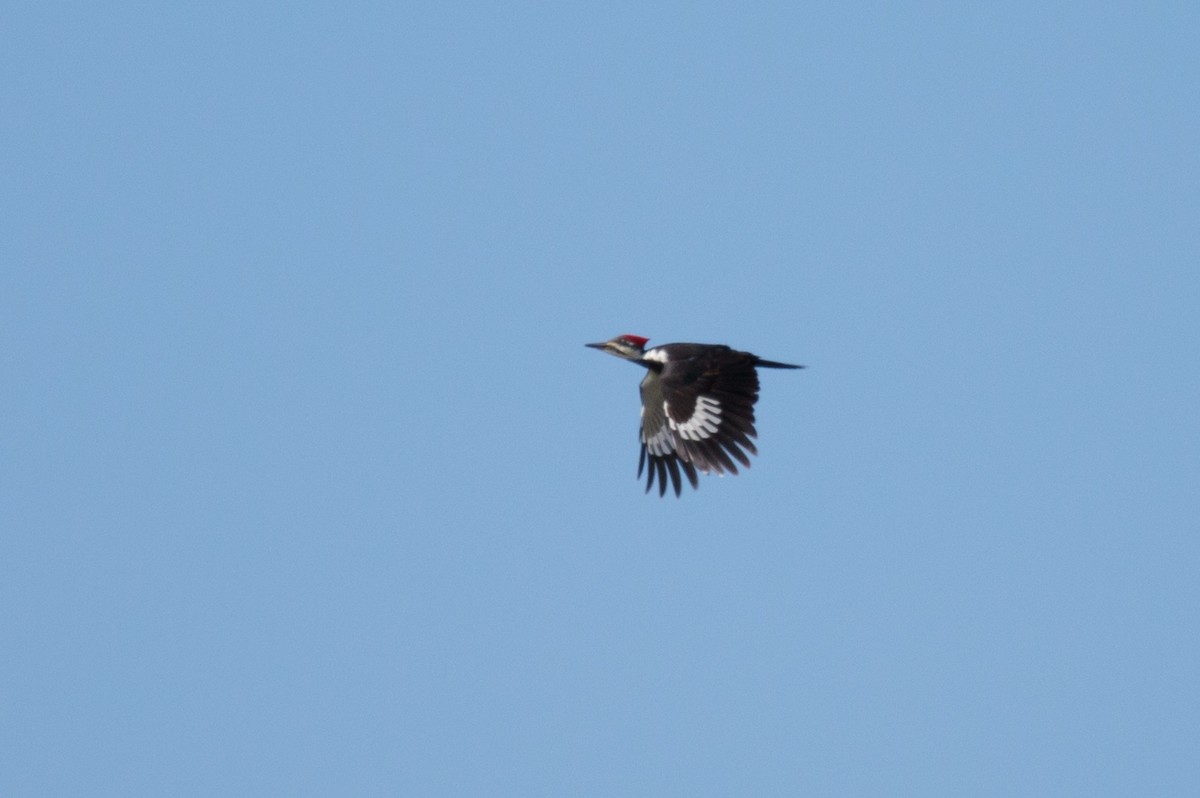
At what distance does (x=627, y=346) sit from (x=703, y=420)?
2.33 metres

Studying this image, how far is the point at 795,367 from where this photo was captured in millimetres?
26000

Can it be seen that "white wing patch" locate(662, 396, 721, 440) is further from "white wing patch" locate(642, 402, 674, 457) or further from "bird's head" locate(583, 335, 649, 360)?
"bird's head" locate(583, 335, 649, 360)

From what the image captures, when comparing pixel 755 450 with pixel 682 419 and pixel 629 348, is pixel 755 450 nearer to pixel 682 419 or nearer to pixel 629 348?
pixel 682 419

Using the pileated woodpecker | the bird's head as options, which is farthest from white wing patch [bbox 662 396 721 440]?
the bird's head

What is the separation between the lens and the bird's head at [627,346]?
2753 centimetres

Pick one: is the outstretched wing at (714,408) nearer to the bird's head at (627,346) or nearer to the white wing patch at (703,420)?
the white wing patch at (703,420)

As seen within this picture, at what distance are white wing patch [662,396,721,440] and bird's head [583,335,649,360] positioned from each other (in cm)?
180

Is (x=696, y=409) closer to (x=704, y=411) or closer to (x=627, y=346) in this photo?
(x=704, y=411)

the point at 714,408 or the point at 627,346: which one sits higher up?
the point at 627,346

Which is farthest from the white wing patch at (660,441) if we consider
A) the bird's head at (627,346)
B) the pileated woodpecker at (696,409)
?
the bird's head at (627,346)

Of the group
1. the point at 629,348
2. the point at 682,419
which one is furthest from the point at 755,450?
the point at 629,348

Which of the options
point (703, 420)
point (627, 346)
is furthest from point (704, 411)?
point (627, 346)

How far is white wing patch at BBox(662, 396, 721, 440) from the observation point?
2569 centimetres

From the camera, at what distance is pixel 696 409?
25828mm
